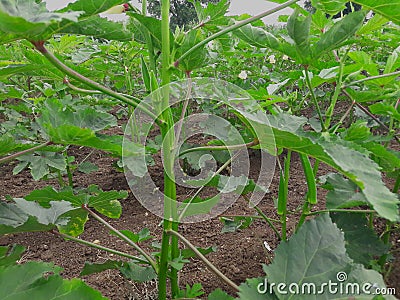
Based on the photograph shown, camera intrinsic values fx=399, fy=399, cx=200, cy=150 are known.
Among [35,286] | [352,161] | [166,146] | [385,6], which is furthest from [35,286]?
[385,6]

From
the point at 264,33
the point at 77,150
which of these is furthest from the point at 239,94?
the point at 77,150

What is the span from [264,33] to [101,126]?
470 mm

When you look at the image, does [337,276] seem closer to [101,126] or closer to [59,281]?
[59,281]

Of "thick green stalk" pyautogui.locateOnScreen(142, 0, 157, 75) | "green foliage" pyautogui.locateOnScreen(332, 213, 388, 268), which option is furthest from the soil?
"thick green stalk" pyautogui.locateOnScreen(142, 0, 157, 75)

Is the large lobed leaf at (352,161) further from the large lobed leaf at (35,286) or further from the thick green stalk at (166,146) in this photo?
the large lobed leaf at (35,286)

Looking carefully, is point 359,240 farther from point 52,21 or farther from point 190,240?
point 190,240

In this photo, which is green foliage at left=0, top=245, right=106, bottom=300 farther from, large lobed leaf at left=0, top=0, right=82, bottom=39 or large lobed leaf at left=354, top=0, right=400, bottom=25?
large lobed leaf at left=354, top=0, right=400, bottom=25

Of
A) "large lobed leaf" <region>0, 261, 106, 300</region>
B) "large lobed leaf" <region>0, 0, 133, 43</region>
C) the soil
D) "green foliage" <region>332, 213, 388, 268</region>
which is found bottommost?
the soil

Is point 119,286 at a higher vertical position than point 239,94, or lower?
lower

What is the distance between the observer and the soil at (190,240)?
4.99ft

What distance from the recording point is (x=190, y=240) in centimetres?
190

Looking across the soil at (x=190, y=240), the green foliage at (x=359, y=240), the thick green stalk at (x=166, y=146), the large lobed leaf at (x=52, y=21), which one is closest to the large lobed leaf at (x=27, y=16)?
the large lobed leaf at (x=52, y=21)

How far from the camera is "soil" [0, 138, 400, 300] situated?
4.99ft

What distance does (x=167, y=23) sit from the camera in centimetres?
88
